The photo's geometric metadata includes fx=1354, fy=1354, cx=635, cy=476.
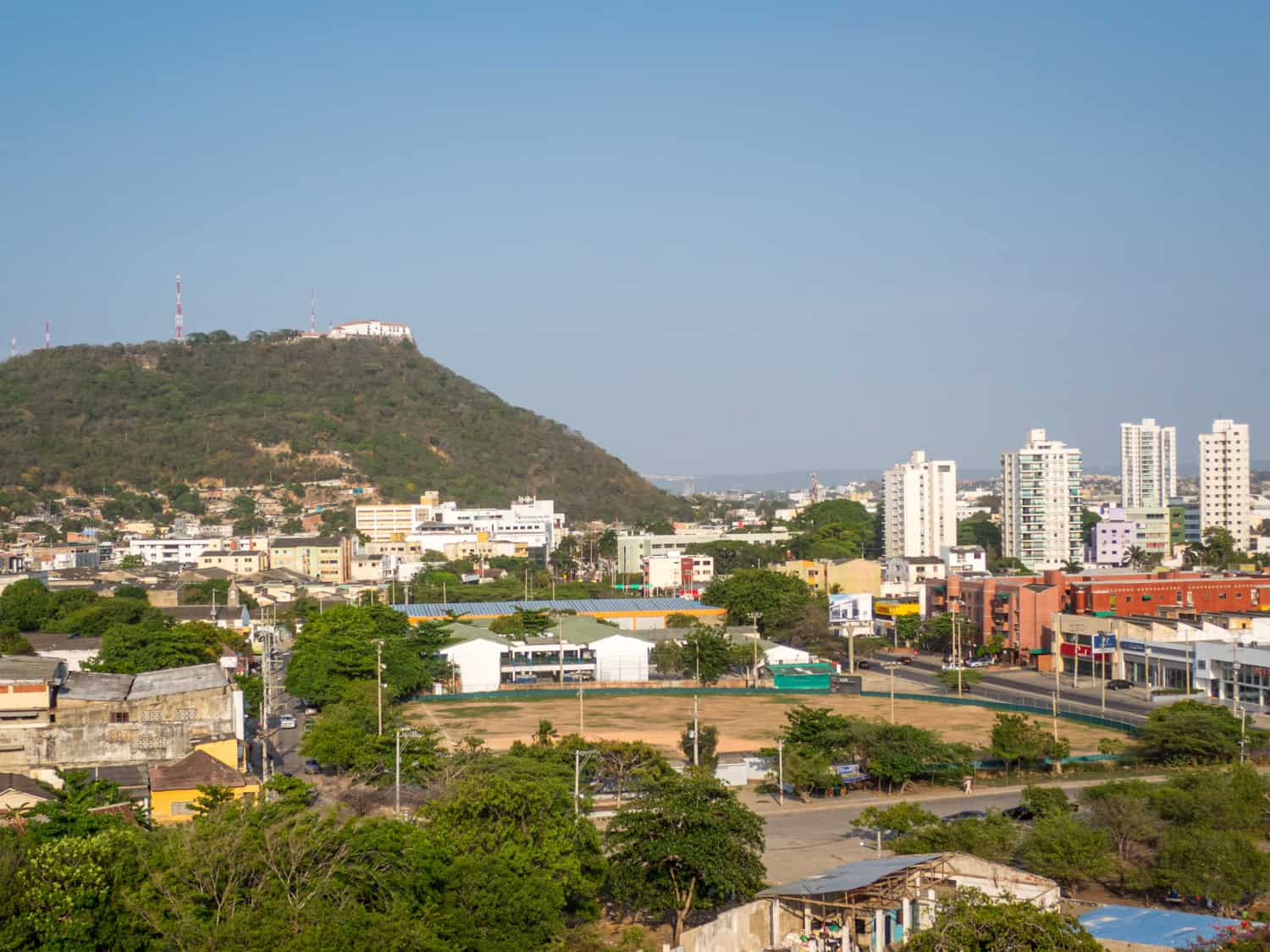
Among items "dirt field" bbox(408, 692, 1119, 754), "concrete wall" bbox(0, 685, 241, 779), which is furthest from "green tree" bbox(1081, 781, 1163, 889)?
"concrete wall" bbox(0, 685, 241, 779)

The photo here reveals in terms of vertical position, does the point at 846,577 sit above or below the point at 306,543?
below

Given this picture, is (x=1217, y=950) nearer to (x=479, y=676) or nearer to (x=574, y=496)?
(x=479, y=676)

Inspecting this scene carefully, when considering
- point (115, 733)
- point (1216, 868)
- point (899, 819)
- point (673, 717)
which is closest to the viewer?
point (1216, 868)

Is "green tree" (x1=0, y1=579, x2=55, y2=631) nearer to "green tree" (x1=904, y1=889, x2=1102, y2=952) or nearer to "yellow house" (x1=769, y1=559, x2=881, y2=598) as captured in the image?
"yellow house" (x1=769, y1=559, x2=881, y2=598)

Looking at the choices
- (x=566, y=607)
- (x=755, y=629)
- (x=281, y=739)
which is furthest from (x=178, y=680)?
(x=755, y=629)

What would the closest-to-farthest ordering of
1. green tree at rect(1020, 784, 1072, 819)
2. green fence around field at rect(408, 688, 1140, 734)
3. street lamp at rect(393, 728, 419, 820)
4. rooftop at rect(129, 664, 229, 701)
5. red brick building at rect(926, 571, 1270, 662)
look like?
green tree at rect(1020, 784, 1072, 819) < street lamp at rect(393, 728, 419, 820) < rooftop at rect(129, 664, 229, 701) < green fence around field at rect(408, 688, 1140, 734) < red brick building at rect(926, 571, 1270, 662)

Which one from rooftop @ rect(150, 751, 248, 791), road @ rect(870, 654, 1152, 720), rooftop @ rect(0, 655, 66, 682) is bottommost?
road @ rect(870, 654, 1152, 720)

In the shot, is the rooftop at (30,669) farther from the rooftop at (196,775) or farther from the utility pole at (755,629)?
the utility pole at (755,629)

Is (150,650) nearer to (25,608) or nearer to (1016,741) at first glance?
(25,608)
